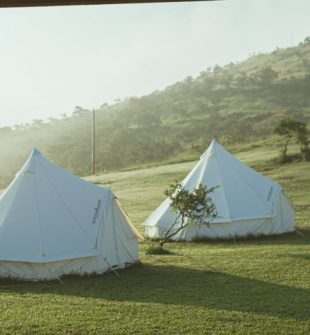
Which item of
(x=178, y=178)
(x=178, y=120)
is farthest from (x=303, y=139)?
(x=178, y=120)

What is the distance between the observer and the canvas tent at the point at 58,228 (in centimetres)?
1100

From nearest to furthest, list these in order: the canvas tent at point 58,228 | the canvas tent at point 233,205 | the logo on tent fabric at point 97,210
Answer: the canvas tent at point 58,228, the logo on tent fabric at point 97,210, the canvas tent at point 233,205

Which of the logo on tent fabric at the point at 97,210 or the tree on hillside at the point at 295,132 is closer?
the logo on tent fabric at the point at 97,210

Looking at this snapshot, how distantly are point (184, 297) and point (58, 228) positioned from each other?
328 centimetres

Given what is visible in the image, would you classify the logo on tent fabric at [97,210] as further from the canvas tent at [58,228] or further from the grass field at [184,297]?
the grass field at [184,297]

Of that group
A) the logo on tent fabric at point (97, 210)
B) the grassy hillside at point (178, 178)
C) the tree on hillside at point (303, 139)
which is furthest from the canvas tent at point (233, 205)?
the tree on hillside at point (303, 139)

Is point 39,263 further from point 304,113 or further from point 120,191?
point 304,113

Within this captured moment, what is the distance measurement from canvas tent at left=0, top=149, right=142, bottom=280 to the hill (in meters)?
39.0

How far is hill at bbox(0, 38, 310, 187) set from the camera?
6756 centimetres

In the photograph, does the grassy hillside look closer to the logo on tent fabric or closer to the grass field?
the grass field

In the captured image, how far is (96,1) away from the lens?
210 centimetres

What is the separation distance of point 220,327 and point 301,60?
3836 inches

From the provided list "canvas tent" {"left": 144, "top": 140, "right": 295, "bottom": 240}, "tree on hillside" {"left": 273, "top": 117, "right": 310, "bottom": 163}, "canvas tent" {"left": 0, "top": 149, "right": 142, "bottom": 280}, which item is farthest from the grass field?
"tree on hillside" {"left": 273, "top": 117, "right": 310, "bottom": 163}

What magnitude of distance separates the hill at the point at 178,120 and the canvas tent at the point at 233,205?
32.7 meters
